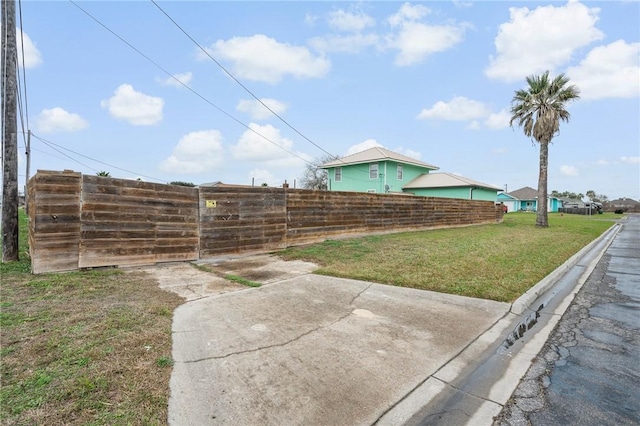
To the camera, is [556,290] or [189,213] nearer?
[556,290]

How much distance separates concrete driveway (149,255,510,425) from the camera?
2.38 meters

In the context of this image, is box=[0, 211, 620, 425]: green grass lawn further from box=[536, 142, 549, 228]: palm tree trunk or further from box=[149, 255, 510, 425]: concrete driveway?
box=[536, 142, 549, 228]: palm tree trunk

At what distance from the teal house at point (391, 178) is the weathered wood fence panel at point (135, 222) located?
20.4m

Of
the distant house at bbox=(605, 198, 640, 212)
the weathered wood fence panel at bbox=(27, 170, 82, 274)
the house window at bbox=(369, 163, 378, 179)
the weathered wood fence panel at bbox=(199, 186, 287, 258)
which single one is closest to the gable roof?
the distant house at bbox=(605, 198, 640, 212)

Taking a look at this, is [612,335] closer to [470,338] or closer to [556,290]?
[470,338]

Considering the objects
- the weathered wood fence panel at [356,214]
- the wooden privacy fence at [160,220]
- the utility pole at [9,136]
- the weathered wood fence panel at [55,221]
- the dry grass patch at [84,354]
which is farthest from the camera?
the weathered wood fence panel at [356,214]

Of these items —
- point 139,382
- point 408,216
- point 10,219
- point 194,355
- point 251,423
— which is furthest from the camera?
point 408,216

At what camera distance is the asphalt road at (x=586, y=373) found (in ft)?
7.90

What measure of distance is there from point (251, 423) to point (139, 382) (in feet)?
3.48

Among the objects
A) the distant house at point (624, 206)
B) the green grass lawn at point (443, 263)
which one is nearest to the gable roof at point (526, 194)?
the distant house at point (624, 206)

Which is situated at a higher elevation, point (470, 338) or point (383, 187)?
point (383, 187)

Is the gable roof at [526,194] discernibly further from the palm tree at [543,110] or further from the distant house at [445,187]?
the palm tree at [543,110]

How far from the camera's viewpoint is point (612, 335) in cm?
395

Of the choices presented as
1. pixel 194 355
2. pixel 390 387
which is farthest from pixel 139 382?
pixel 390 387
